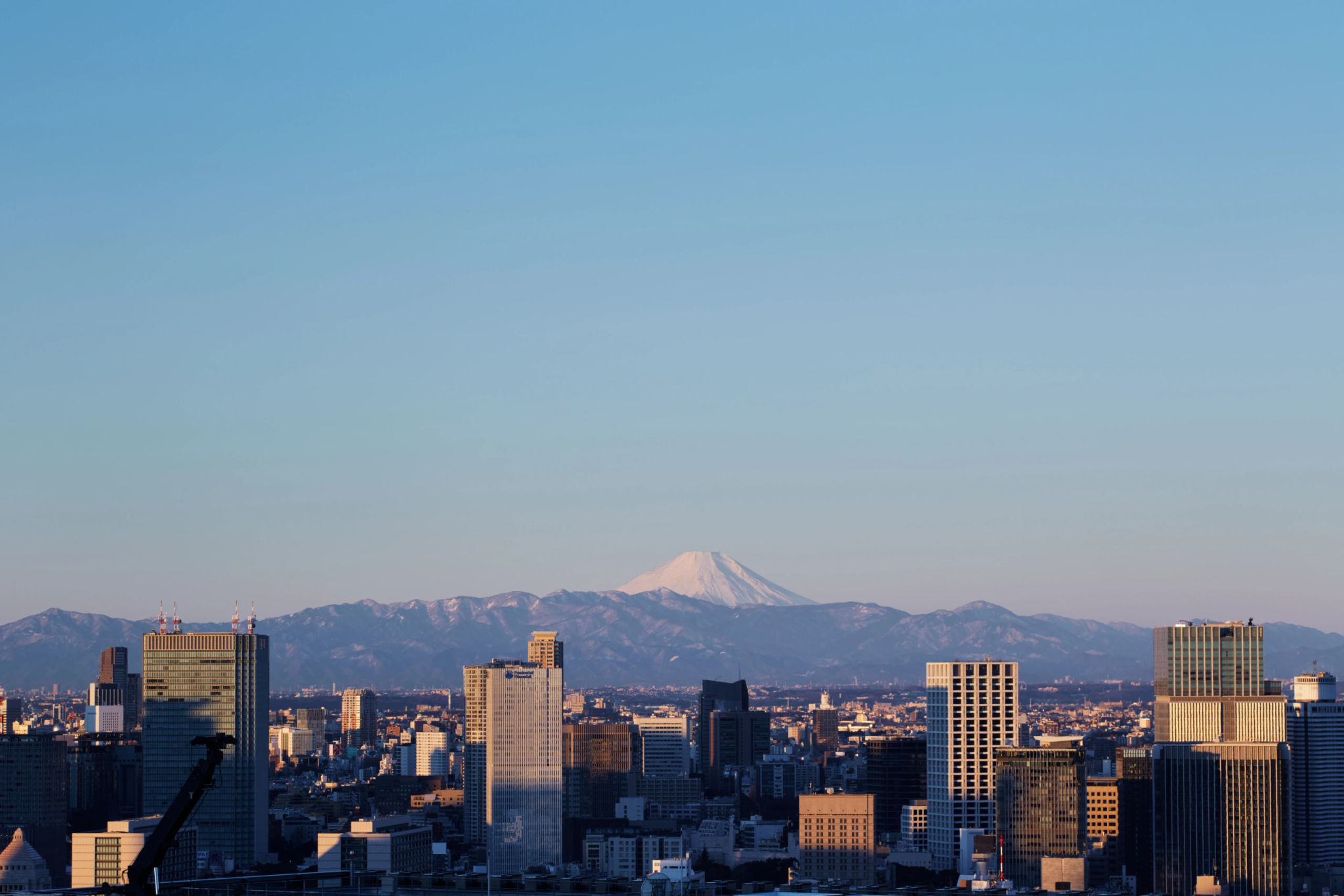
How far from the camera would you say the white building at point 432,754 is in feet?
584

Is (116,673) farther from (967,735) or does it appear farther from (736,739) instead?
(967,735)

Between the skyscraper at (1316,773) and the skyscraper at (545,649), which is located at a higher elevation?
the skyscraper at (545,649)

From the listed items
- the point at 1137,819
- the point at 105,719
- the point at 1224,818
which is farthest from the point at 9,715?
the point at 1224,818

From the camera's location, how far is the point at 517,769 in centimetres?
13662

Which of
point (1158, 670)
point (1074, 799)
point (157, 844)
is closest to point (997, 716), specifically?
point (1074, 799)

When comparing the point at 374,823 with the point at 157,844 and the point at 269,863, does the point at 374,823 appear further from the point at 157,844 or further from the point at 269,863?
the point at 157,844

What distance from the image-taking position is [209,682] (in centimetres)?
11300

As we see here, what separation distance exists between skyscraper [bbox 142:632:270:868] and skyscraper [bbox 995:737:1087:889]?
3655 centimetres

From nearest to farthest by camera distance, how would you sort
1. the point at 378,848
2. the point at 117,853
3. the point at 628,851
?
the point at 117,853 < the point at 378,848 < the point at 628,851

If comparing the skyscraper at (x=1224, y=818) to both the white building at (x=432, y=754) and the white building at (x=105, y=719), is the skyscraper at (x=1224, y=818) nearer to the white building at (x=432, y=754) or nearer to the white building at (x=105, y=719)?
the white building at (x=432, y=754)

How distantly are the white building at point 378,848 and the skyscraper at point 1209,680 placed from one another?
158ft

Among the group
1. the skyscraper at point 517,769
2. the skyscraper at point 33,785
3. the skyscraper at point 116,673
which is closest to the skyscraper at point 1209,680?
the skyscraper at point 517,769

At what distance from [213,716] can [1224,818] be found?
50004mm

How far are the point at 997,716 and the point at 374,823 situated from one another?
117 feet
